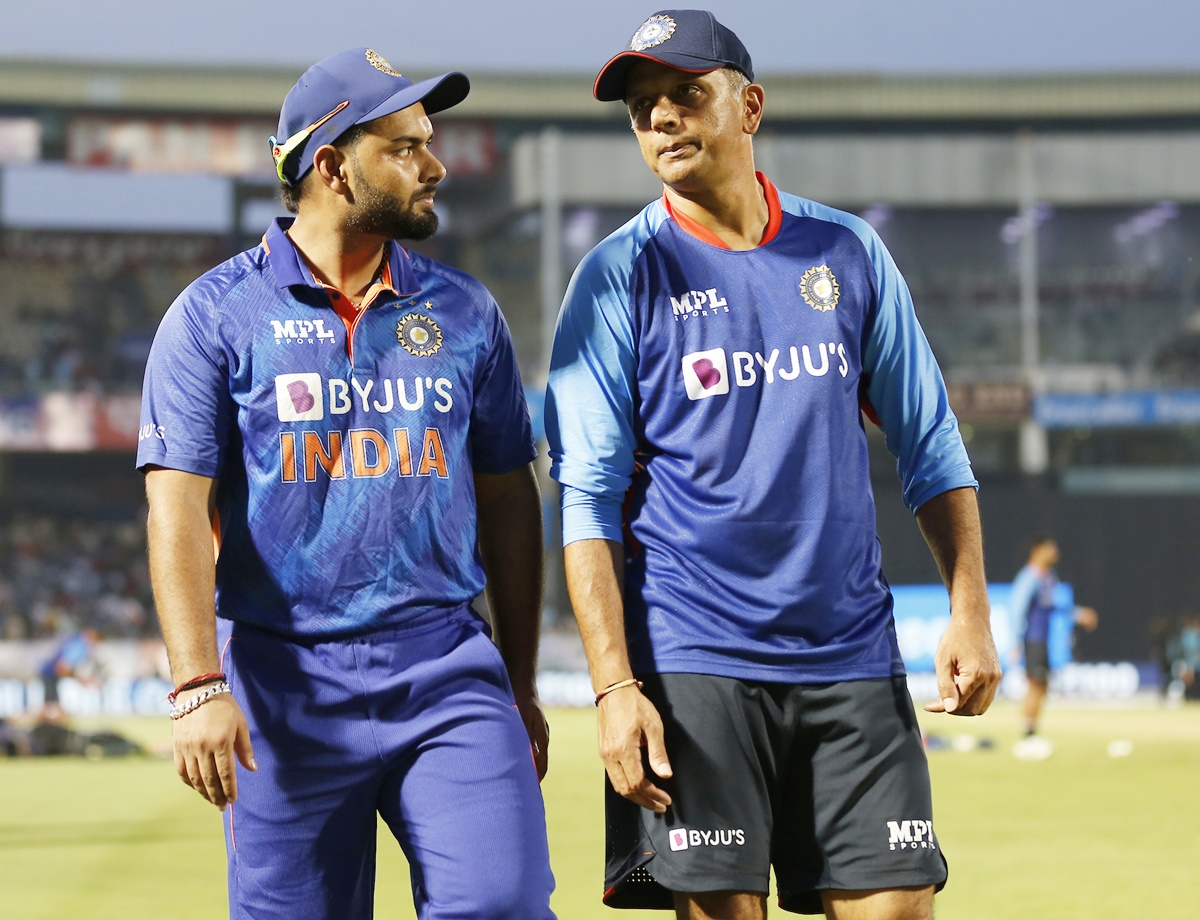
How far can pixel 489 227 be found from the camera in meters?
37.9

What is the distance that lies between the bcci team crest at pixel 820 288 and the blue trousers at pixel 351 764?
3.34 feet

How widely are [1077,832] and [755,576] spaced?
6.76 m

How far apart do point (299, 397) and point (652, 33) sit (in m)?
1.03

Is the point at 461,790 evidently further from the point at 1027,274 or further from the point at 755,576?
the point at 1027,274

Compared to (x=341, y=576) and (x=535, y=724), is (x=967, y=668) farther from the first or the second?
(x=341, y=576)

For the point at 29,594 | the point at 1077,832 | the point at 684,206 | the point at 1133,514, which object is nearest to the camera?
the point at 684,206

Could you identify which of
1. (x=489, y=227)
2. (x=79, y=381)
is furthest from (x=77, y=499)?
(x=489, y=227)

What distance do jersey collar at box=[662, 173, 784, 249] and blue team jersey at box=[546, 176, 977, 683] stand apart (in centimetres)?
1

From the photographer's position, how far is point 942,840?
8.89 metres

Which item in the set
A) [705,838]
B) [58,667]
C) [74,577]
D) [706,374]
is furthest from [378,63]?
[74,577]

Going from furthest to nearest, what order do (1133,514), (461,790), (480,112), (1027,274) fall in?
(480,112)
(1027,274)
(1133,514)
(461,790)

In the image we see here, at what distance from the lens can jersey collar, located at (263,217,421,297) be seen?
333 centimetres

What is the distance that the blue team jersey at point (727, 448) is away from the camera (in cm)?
315

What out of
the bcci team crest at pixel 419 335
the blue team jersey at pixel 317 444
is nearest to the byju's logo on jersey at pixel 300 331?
the blue team jersey at pixel 317 444
